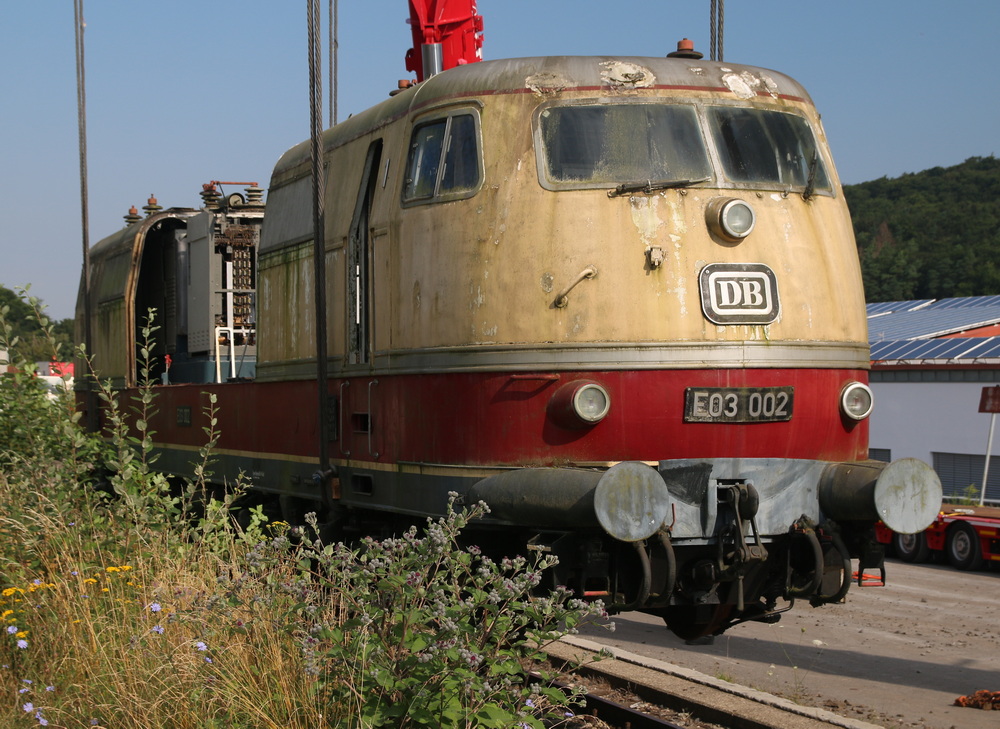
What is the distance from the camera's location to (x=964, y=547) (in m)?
18.5

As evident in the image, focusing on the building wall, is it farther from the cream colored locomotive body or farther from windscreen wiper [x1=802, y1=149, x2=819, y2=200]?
the cream colored locomotive body

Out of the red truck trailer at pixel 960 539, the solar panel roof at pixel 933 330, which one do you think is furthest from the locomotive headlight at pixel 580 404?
the solar panel roof at pixel 933 330

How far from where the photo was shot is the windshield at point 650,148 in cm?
685

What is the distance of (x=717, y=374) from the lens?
21.9ft

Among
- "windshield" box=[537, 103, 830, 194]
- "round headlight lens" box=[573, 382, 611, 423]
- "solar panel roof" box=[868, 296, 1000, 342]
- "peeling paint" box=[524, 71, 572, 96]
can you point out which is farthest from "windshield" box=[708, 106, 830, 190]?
"solar panel roof" box=[868, 296, 1000, 342]

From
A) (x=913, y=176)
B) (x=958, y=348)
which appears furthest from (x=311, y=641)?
(x=913, y=176)

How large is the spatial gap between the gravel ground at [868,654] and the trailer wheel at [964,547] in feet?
9.64

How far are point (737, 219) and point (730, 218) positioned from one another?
5cm

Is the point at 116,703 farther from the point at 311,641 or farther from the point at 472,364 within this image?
the point at 472,364

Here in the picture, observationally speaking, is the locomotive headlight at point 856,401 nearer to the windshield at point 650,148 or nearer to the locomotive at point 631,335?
the locomotive at point 631,335

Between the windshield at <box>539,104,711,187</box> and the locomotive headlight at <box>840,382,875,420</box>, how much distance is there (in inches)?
62.3

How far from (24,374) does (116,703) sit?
279 inches

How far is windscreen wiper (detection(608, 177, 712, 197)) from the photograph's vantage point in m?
6.78

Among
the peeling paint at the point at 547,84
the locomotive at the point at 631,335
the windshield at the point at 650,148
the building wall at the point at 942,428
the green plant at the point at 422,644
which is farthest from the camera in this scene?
the building wall at the point at 942,428
